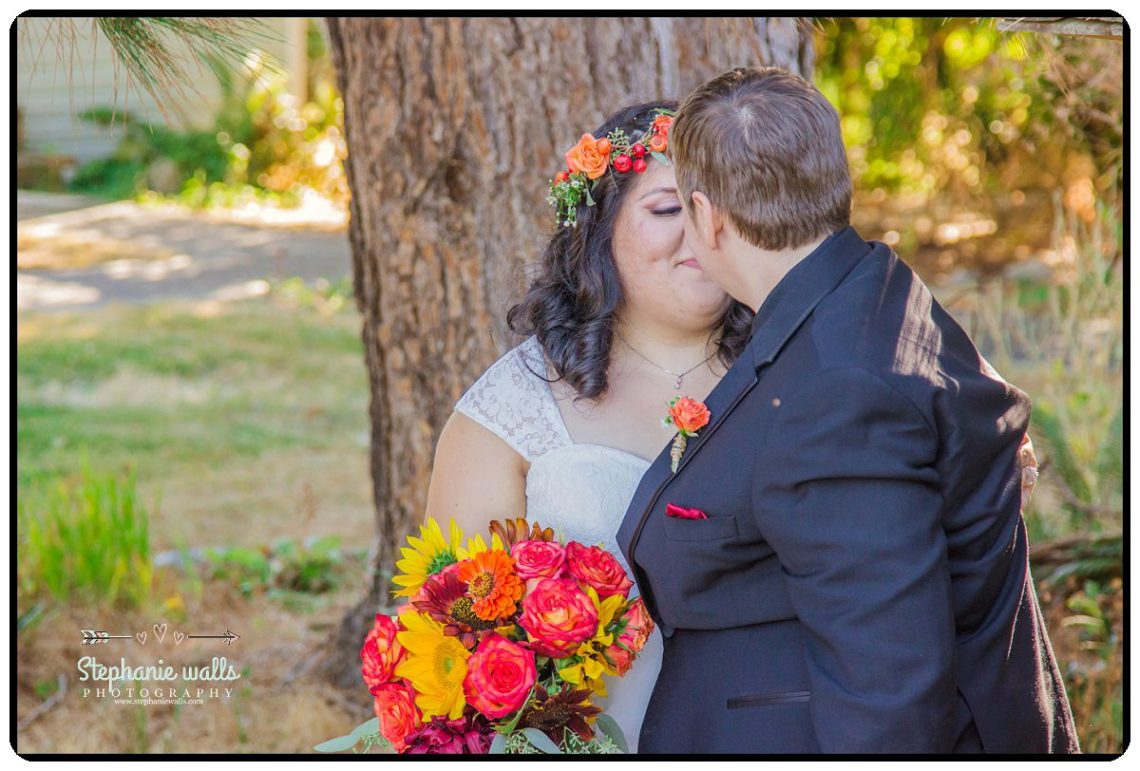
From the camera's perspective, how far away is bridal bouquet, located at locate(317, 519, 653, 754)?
180 cm

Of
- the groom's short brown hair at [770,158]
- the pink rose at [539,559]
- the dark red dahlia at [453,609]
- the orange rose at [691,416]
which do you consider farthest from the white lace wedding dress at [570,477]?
the groom's short brown hair at [770,158]

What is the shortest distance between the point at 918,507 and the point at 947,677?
238 millimetres

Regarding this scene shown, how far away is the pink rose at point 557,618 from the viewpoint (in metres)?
1.80

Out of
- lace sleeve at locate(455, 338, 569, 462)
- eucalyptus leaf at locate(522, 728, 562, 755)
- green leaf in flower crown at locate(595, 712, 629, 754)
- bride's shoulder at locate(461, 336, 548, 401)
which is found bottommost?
green leaf in flower crown at locate(595, 712, 629, 754)

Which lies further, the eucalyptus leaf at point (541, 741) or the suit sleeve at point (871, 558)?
the eucalyptus leaf at point (541, 741)

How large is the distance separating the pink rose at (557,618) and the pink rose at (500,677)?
36mm

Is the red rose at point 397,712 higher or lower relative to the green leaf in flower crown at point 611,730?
higher

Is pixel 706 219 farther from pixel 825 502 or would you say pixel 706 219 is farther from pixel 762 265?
pixel 825 502

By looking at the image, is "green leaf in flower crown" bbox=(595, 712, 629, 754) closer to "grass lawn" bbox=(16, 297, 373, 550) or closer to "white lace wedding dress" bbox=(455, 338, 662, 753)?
"white lace wedding dress" bbox=(455, 338, 662, 753)

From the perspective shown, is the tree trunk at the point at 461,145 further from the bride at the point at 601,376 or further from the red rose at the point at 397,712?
the red rose at the point at 397,712

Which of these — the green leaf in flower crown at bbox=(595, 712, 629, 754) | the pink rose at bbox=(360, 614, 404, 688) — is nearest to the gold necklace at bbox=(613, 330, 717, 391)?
the green leaf in flower crown at bbox=(595, 712, 629, 754)

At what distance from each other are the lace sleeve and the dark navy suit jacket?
511 millimetres

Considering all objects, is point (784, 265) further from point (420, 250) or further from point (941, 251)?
point (941, 251)

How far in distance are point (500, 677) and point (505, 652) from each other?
0.04 meters
